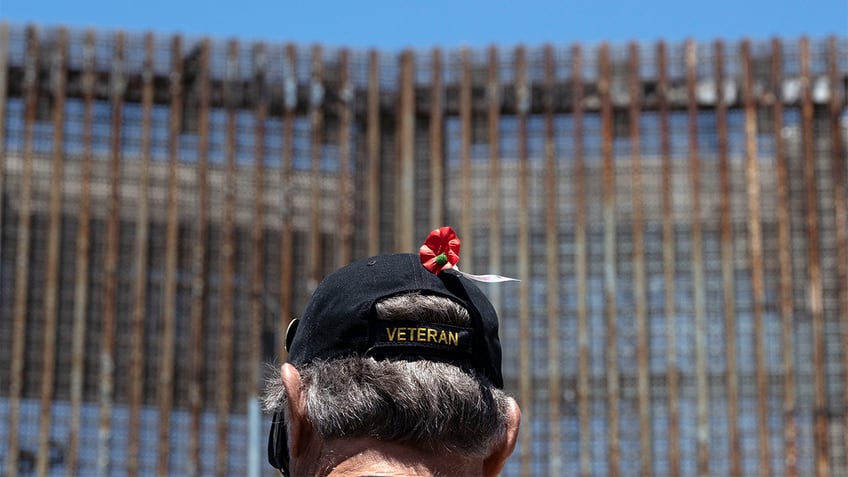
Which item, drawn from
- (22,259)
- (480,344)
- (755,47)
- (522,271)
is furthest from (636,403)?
(480,344)

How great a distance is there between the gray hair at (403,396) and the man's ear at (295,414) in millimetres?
12

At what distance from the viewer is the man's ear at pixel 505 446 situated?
185 cm

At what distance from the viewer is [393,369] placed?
1707 millimetres

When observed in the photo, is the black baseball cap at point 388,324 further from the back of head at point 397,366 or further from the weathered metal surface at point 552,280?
the weathered metal surface at point 552,280

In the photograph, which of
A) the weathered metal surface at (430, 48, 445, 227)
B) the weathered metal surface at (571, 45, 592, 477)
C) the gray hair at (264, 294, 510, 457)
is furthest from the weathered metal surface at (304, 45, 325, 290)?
the gray hair at (264, 294, 510, 457)

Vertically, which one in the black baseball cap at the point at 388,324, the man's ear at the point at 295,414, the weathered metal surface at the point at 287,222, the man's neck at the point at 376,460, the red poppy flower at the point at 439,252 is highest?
the weathered metal surface at the point at 287,222

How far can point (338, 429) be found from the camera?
1.71 meters

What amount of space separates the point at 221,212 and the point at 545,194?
12.4ft

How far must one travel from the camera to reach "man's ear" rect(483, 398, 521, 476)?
1.85m

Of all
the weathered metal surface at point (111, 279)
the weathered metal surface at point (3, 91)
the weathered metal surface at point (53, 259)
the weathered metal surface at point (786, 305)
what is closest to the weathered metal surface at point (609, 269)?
the weathered metal surface at point (786, 305)

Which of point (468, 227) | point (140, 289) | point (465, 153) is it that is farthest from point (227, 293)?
point (465, 153)

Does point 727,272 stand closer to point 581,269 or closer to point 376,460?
point 581,269

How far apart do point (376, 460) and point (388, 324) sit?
168mm

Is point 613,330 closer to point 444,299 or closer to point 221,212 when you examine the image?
point 221,212
